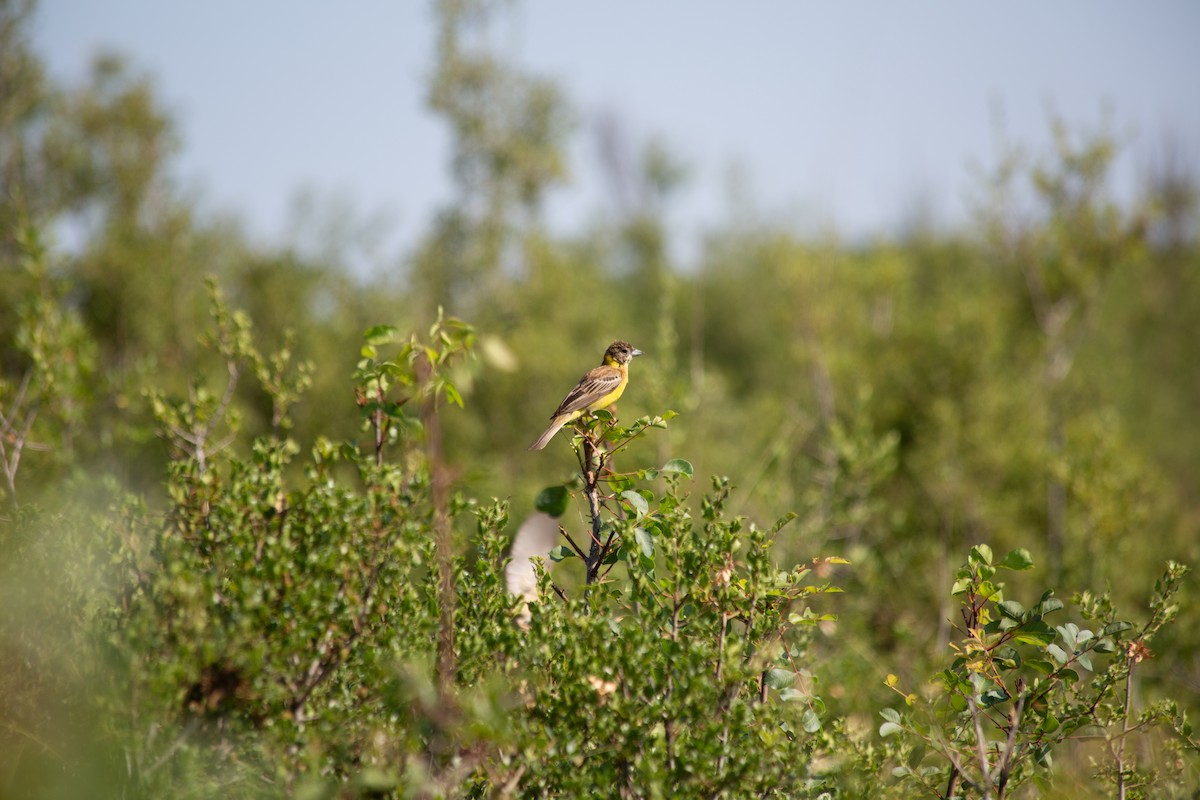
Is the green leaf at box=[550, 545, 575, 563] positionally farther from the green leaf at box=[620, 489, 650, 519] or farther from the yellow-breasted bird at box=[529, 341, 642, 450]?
the yellow-breasted bird at box=[529, 341, 642, 450]

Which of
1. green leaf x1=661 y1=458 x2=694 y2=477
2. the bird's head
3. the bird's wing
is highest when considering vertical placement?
the bird's head

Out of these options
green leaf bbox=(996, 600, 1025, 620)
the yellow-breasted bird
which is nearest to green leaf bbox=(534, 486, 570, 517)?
the yellow-breasted bird

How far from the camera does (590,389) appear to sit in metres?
6.73

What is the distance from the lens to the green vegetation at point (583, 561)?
399 cm

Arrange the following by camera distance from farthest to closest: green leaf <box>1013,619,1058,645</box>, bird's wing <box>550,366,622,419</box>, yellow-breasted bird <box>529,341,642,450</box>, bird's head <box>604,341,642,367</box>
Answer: bird's head <box>604,341,642,367</box> → bird's wing <box>550,366,622,419</box> → yellow-breasted bird <box>529,341,642,450</box> → green leaf <box>1013,619,1058,645</box>

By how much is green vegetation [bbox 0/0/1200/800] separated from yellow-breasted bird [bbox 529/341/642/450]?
1.55ft

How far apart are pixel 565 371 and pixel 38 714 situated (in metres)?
24.4

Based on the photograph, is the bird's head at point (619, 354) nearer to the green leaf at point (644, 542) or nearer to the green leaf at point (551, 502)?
the green leaf at point (644, 542)

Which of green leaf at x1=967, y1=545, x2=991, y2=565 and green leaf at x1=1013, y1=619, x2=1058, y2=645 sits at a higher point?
green leaf at x1=967, y1=545, x2=991, y2=565

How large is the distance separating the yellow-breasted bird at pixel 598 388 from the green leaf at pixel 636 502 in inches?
52.5

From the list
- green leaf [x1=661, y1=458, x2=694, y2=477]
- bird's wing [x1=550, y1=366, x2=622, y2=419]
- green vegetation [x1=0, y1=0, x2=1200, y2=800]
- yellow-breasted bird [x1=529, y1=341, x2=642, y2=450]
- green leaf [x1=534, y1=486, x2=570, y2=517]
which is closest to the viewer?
green leaf [x1=534, y1=486, x2=570, y2=517]

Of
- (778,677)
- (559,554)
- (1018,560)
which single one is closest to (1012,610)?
(1018,560)

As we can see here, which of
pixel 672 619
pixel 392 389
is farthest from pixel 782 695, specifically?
pixel 392 389

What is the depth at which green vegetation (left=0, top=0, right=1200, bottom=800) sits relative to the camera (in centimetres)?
399
